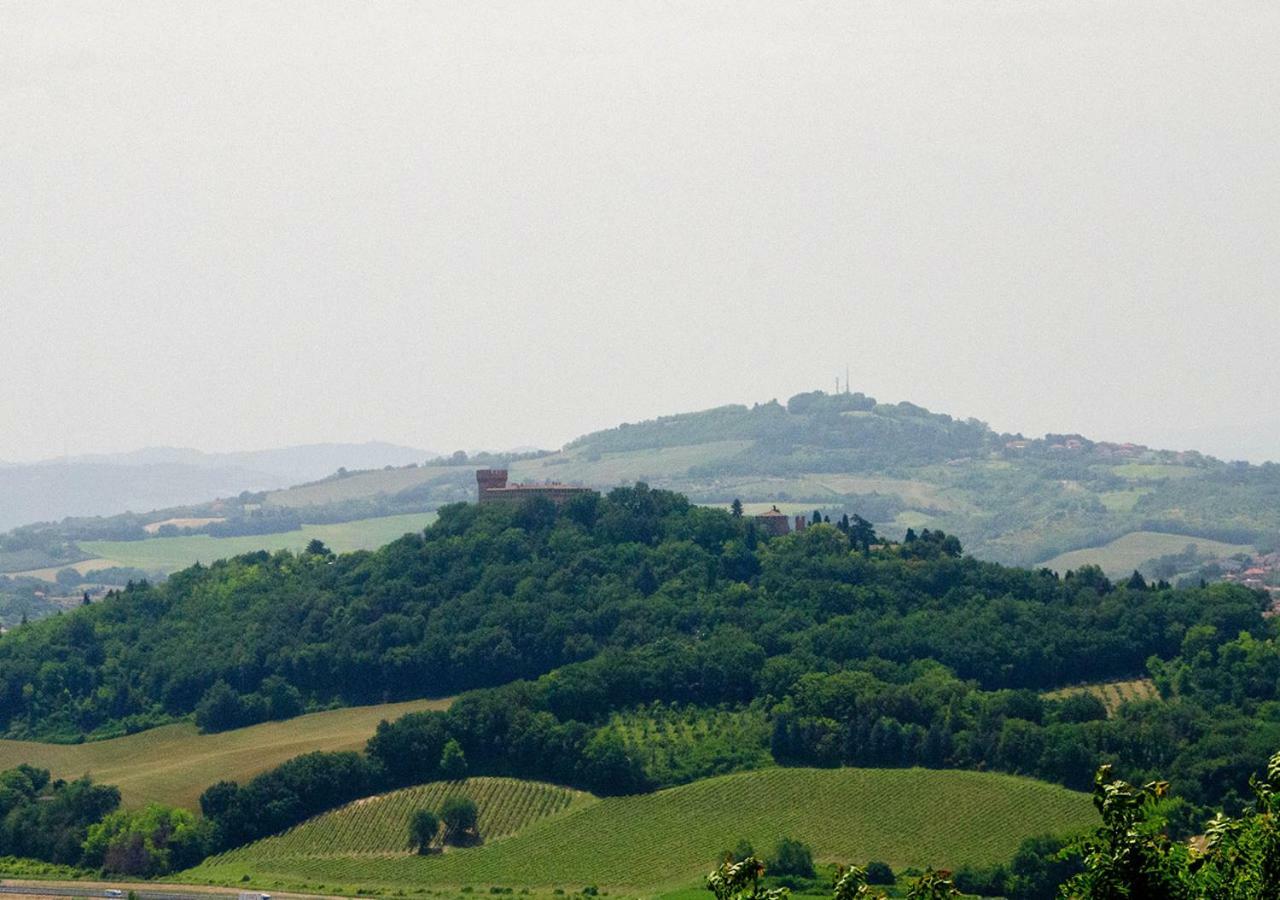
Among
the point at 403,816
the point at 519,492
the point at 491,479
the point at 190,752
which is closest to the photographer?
the point at 403,816

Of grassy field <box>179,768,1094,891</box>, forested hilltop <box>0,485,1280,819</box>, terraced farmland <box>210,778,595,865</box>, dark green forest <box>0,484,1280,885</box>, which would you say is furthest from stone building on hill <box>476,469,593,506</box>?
grassy field <box>179,768,1094,891</box>

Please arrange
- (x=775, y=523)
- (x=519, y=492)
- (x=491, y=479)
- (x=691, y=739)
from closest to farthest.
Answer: (x=691, y=739) → (x=775, y=523) → (x=519, y=492) → (x=491, y=479)

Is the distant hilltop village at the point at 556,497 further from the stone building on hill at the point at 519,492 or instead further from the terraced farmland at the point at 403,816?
the terraced farmland at the point at 403,816

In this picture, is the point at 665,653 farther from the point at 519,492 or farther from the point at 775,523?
the point at 519,492

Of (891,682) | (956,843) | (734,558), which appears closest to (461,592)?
(734,558)

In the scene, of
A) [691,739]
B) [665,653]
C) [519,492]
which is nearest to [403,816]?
[691,739]

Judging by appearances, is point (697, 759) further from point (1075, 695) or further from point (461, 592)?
point (461, 592)

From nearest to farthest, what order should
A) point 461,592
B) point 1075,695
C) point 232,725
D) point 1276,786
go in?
point 1276,786, point 1075,695, point 232,725, point 461,592
